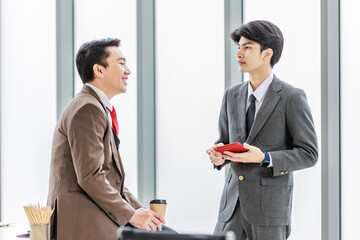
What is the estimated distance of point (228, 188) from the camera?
2756 mm

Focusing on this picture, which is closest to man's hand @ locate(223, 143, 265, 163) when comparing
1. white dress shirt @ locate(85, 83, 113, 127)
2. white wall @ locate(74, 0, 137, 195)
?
white dress shirt @ locate(85, 83, 113, 127)

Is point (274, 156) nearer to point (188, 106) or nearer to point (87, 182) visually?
point (87, 182)

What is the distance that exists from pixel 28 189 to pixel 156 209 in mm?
2415

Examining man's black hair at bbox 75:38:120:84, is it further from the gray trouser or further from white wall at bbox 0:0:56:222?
white wall at bbox 0:0:56:222

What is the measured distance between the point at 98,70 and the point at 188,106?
1296 mm

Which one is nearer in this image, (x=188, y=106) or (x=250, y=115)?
(x=250, y=115)

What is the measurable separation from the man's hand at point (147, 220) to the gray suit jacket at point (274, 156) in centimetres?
48

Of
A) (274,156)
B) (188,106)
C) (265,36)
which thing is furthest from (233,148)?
(188,106)

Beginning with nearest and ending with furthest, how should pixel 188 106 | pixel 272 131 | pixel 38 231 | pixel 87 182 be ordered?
pixel 38 231
pixel 87 182
pixel 272 131
pixel 188 106

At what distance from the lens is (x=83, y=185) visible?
2322mm
